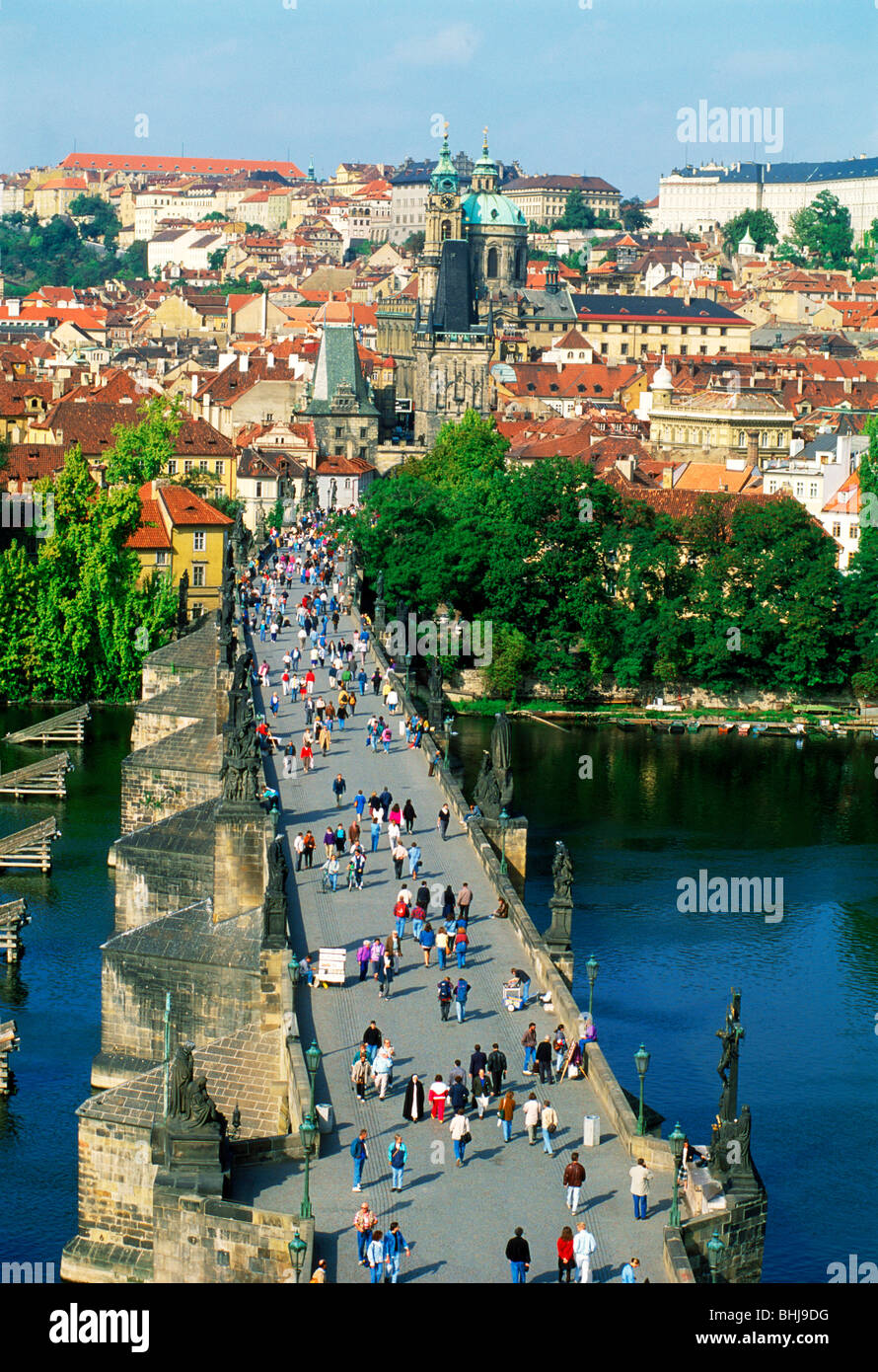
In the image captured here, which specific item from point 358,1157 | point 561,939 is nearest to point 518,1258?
point 358,1157

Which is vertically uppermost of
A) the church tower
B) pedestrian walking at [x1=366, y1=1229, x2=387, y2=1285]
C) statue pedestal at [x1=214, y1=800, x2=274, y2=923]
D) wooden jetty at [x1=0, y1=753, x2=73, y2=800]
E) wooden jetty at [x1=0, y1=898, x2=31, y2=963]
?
the church tower

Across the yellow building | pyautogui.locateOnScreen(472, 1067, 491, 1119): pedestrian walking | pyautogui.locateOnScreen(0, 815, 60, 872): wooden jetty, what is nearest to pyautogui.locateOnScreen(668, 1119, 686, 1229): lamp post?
pyautogui.locateOnScreen(472, 1067, 491, 1119): pedestrian walking

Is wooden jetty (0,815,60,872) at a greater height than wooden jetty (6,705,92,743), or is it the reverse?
wooden jetty (6,705,92,743)

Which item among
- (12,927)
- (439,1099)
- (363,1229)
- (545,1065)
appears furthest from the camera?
(12,927)

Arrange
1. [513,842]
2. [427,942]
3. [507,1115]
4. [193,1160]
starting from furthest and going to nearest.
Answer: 1. [513,842]
2. [427,942]
3. [507,1115]
4. [193,1160]

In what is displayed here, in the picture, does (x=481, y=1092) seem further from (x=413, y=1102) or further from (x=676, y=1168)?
(x=676, y=1168)

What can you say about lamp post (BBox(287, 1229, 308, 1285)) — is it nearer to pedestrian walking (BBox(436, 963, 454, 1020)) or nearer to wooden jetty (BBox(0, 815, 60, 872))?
pedestrian walking (BBox(436, 963, 454, 1020))
